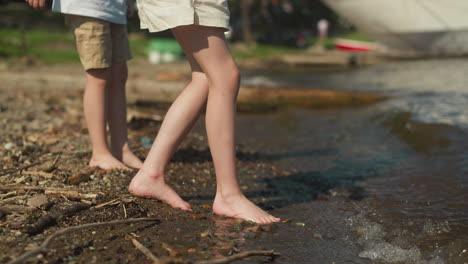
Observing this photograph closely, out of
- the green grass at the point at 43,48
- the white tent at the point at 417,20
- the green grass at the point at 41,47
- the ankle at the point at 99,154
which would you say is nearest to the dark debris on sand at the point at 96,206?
the ankle at the point at 99,154

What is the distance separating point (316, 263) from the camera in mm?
2090

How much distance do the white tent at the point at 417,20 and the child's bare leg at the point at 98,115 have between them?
1891cm

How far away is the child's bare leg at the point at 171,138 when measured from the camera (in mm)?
2566

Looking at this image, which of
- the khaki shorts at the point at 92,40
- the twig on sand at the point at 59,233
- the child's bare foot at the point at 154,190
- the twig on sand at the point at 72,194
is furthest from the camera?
the khaki shorts at the point at 92,40

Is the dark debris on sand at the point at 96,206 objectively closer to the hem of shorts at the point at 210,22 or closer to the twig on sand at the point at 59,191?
the twig on sand at the point at 59,191

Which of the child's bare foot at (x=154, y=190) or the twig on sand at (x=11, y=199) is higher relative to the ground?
the twig on sand at (x=11, y=199)

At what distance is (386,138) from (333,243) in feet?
9.62

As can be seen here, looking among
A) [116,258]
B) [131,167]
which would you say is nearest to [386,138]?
[131,167]

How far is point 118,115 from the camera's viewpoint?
11.2 ft

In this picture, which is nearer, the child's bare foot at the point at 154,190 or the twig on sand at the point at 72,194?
the twig on sand at the point at 72,194

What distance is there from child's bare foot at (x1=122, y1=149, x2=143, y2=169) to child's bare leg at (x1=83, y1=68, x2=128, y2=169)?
151 mm

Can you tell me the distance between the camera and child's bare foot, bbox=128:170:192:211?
8.52 ft

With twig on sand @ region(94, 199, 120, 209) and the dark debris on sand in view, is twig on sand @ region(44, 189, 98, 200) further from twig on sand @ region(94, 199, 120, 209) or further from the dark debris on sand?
twig on sand @ region(94, 199, 120, 209)

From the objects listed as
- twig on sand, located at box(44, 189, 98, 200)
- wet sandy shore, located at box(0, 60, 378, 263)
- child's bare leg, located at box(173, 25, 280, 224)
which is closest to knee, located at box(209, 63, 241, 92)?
child's bare leg, located at box(173, 25, 280, 224)
